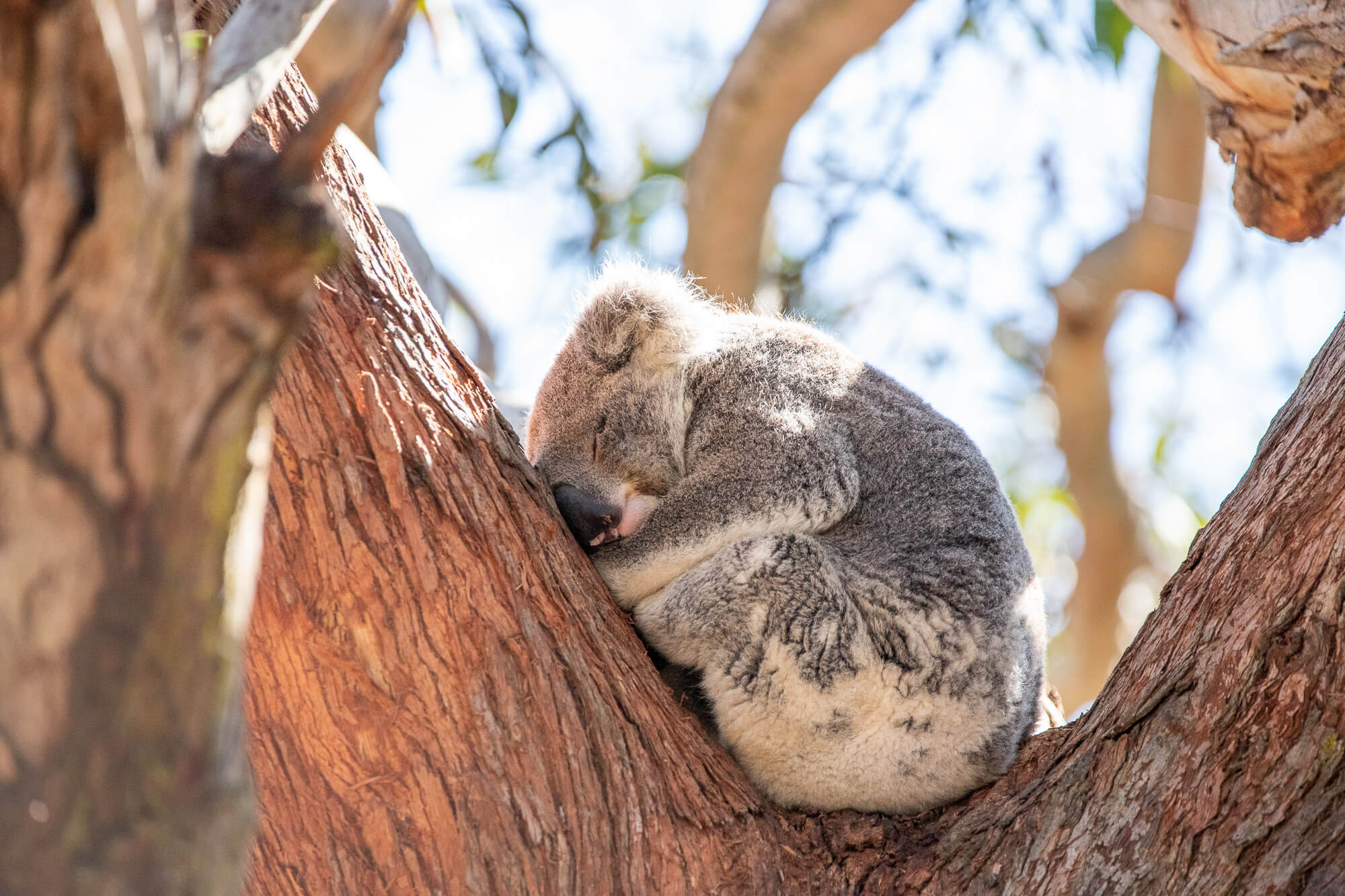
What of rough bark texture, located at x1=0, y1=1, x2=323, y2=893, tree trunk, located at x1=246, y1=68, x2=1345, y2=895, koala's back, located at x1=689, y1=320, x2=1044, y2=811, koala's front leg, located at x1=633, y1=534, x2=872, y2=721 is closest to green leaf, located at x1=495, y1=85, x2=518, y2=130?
koala's back, located at x1=689, y1=320, x2=1044, y2=811

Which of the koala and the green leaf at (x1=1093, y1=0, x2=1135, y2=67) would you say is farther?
the green leaf at (x1=1093, y1=0, x2=1135, y2=67)

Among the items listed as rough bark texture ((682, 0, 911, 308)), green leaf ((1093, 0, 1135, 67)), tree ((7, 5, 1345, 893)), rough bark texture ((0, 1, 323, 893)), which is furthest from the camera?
green leaf ((1093, 0, 1135, 67))

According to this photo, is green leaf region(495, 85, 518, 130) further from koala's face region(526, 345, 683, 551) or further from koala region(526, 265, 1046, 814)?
Answer: koala's face region(526, 345, 683, 551)

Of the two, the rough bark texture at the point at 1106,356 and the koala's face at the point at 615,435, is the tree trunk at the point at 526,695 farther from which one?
the rough bark texture at the point at 1106,356

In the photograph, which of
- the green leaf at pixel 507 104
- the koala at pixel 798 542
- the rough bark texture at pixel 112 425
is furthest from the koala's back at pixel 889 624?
the green leaf at pixel 507 104

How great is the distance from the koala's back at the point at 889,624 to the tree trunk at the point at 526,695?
327 millimetres

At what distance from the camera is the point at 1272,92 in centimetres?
329

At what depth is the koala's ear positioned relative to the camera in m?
3.30

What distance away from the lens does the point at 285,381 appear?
2.10 metres

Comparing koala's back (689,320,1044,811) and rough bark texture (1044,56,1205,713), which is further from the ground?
rough bark texture (1044,56,1205,713)

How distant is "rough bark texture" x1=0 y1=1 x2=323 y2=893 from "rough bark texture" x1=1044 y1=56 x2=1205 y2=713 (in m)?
6.09

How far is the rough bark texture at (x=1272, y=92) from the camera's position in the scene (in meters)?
3.07

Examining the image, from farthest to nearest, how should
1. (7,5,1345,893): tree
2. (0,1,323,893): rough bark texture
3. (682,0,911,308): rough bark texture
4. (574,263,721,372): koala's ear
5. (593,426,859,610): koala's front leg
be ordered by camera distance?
1. (682,0,911,308): rough bark texture
2. (574,263,721,372): koala's ear
3. (593,426,859,610): koala's front leg
4. (7,5,1345,893): tree
5. (0,1,323,893): rough bark texture

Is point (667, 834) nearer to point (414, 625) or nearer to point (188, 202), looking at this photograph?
point (414, 625)
